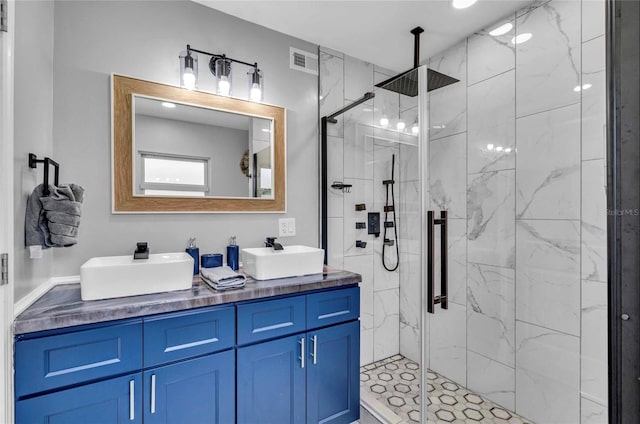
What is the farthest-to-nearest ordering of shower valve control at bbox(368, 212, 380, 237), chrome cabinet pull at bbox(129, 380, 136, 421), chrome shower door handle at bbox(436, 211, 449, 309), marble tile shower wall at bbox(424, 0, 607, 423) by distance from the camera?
shower valve control at bbox(368, 212, 380, 237) < chrome shower door handle at bbox(436, 211, 449, 309) < marble tile shower wall at bbox(424, 0, 607, 423) < chrome cabinet pull at bbox(129, 380, 136, 421)

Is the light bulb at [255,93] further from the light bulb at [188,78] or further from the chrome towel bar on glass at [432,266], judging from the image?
the chrome towel bar on glass at [432,266]

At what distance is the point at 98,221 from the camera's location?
5.35 feet

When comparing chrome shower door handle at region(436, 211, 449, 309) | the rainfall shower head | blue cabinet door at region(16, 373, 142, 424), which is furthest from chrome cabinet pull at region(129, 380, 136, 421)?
the rainfall shower head

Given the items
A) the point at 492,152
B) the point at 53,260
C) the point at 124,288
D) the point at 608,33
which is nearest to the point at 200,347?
the point at 124,288

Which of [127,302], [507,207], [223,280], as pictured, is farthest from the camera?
[507,207]

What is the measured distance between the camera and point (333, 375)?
1743 millimetres

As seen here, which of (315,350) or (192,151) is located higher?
(192,151)

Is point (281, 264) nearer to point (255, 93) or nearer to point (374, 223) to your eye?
point (374, 223)

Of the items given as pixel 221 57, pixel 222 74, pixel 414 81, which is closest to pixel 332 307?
pixel 414 81

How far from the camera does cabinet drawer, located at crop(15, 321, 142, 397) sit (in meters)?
1.07

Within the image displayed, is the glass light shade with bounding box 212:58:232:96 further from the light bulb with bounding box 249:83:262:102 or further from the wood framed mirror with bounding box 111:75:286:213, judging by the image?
the light bulb with bounding box 249:83:262:102

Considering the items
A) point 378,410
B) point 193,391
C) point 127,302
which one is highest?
point 127,302

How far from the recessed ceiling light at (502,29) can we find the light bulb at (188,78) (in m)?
1.97

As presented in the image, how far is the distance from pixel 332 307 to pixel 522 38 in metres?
2.02
